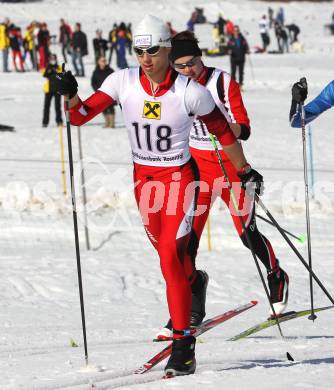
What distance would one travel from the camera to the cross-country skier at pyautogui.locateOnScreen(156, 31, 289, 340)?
21.5ft

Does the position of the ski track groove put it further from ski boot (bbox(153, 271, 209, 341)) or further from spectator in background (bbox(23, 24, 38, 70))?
spectator in background (bbox(23, 24, 38, 70))

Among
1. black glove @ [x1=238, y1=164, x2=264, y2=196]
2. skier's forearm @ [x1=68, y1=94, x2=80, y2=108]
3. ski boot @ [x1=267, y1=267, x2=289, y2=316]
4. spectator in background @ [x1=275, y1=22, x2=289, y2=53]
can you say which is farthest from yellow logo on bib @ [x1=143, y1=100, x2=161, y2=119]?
spectator in background @ [x1=275, y1=22, x2=289, y2=53]

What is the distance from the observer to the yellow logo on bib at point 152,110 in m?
5.40

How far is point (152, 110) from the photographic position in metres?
5.41

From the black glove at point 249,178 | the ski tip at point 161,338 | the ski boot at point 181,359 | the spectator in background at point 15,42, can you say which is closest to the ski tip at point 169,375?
the ski boot at point 181,359

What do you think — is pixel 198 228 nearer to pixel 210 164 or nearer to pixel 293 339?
pixel 210 164

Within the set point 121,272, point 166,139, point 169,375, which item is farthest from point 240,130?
point 121,272

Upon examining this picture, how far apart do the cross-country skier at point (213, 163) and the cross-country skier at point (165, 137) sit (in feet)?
2.98

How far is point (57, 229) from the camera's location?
496 inches

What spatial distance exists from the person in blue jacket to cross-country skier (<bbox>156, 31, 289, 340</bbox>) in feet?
1.48

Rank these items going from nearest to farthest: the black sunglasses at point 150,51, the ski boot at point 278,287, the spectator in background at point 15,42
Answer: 1. the black sunglasses at point 150,51
2. the ski boot at point 278,287
3. the spectator in background at point 15,42

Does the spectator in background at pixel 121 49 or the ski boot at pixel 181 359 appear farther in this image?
the spectator in background at pixel 121 49

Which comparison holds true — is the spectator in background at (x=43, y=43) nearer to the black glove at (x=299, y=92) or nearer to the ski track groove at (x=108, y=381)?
the black glove at (x=299, y=92)

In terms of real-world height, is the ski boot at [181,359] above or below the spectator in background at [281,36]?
above
